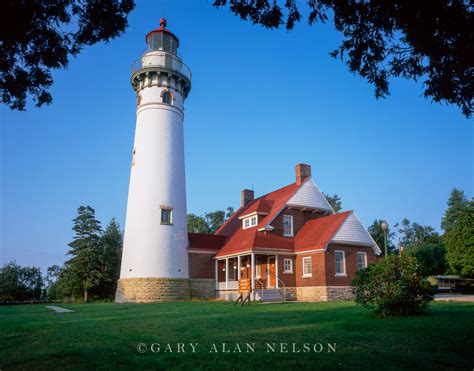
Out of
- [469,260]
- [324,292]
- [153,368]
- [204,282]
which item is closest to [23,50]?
[153,368]

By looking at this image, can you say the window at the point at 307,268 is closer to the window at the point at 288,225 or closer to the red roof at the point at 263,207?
the window at the point at 288,225

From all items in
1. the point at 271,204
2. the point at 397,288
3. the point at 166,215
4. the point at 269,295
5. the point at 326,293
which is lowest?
the point at 269,295

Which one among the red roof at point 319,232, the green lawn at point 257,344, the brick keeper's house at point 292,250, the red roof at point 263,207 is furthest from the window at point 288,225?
the green lawn at point 257,344

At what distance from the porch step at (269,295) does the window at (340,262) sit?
399 centimetres

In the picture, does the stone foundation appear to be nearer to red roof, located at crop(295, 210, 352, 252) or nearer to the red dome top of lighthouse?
red roof, located at crop(295, 210, 352, 252)

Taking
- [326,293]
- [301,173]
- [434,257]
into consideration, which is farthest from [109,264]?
[434,257]

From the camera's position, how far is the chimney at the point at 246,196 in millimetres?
37562

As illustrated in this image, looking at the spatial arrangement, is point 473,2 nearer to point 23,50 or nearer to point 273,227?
point 23,50

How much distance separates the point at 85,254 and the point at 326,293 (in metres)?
23.2

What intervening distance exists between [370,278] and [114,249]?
3477 cm

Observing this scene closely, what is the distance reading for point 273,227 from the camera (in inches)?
1105

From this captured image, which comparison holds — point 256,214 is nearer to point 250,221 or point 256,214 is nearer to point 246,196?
point 250,221

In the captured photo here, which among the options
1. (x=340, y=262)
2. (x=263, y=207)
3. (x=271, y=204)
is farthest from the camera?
(x=271, y=204)

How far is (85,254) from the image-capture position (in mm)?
37406
